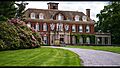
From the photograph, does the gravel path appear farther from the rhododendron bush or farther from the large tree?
the large tree

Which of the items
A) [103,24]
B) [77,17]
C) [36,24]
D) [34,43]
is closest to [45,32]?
[36,24]

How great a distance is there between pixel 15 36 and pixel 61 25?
38.5 m

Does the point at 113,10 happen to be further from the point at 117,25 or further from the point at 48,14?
the point at 48,14

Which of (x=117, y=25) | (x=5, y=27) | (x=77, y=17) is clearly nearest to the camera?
(x=5, y=27)

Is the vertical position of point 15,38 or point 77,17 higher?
point 77,17

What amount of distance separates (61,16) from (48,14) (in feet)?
10.2

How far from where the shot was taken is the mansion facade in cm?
6400

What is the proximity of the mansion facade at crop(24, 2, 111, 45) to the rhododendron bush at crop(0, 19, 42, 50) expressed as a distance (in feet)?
104

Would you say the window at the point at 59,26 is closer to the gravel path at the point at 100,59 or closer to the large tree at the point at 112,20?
the large tree at the point at 112,20

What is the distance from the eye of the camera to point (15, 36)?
2775cm

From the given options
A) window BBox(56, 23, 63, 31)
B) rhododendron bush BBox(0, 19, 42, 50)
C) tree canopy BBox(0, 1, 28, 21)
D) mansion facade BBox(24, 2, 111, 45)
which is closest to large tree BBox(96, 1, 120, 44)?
mansion facade BBox(24, 2, 111, 45)

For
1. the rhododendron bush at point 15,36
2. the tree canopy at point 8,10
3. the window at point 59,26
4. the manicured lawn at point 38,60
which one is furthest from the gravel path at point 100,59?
the window at point 59,26

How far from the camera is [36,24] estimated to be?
209 ft

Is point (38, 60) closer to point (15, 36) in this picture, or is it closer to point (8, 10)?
point (8, 10)
